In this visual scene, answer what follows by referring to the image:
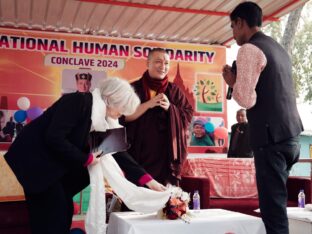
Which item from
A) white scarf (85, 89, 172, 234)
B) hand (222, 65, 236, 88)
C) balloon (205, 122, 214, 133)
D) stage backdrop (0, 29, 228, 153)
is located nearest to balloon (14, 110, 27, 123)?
stage backdrop (0, 29, 228, 153)

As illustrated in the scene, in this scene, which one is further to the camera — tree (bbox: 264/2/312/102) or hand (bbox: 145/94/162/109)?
tree (bbox: 264/2/312/102)

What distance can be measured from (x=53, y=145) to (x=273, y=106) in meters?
1.15

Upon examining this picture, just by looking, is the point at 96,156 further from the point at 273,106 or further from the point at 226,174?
the point at 226,174

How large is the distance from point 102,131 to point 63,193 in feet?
1.29

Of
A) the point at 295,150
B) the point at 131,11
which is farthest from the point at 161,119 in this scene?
the point at 131,11

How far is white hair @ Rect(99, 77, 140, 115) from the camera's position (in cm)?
235

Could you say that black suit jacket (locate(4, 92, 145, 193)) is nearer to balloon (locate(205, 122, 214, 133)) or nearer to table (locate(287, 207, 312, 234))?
table (locate(287, 207, 312, 234))

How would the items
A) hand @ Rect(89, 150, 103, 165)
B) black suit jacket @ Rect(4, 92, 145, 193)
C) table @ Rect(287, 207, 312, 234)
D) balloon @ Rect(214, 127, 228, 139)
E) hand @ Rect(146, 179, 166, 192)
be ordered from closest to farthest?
1. black suit jacket @ Rect(4, 92, 145, 193)
2. hand @ Rect(89, 150, 103, 165)
3. hand @ Rect(146, 179, 166, 192)
4. table @ Rect(287, 207, 312, 234)
5. balloon @ Rect(214, 127, 228, 139)

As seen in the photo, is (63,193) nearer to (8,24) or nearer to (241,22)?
(241,22)

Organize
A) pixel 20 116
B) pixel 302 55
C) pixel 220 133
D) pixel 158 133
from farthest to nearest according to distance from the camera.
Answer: pixel 302 55 → pixel 220 133 → pixel 20 116 → pixel 158 133

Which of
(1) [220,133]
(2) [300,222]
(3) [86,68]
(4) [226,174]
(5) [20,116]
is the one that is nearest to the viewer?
(2) [300,222]

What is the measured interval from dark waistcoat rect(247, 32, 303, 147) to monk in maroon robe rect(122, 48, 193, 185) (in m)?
1.15

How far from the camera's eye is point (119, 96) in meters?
2.36

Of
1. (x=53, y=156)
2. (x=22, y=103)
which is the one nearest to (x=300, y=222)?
(x=53, y=156)
